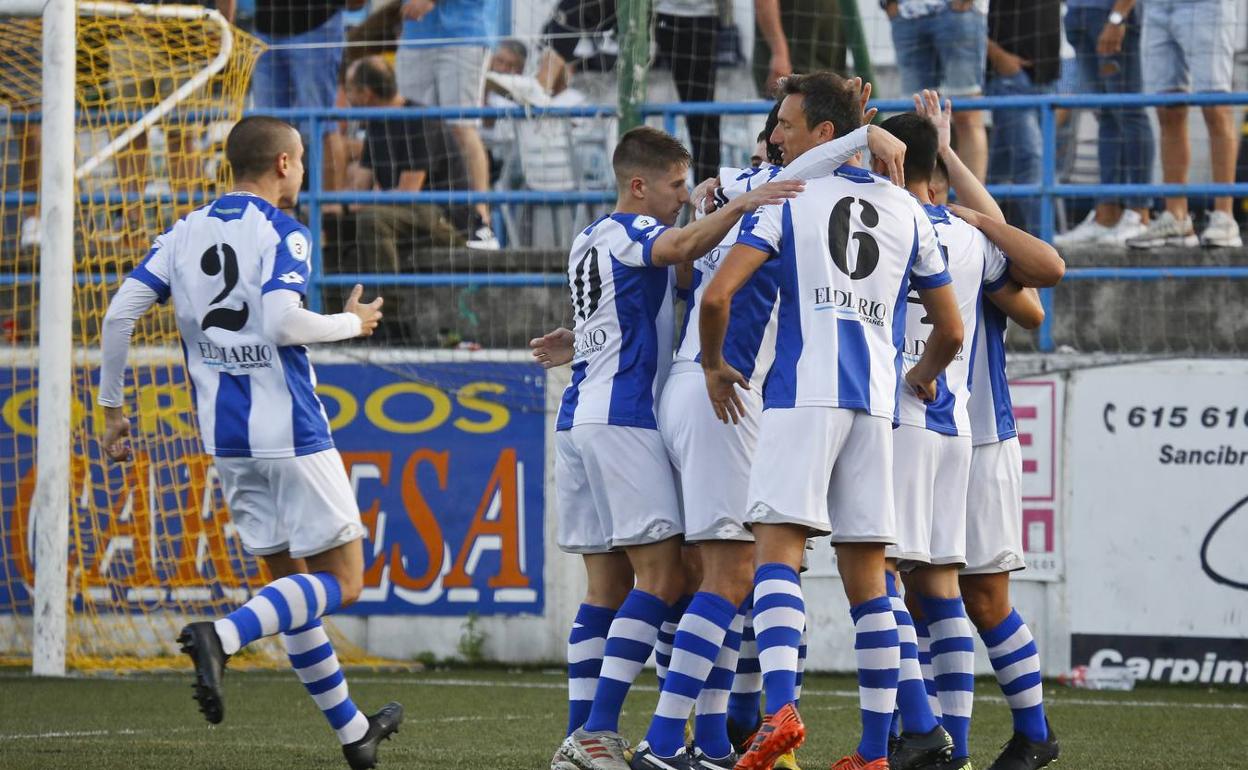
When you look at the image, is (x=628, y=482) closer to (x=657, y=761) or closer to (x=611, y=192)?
(x=657, y=761)

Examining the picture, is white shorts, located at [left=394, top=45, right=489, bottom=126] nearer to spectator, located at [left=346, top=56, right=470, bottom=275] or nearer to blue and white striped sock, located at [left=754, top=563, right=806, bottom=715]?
spectator, located at [left=346, top=56, right=470, bottom=275]

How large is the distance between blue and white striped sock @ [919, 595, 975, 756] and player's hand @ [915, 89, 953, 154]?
1.57 meters

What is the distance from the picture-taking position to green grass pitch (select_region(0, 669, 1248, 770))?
241 inches

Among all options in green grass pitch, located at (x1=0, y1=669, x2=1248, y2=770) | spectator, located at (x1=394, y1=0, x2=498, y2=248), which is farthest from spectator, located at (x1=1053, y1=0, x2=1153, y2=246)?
spectator, located at (x1=394, y1=0, x2=498, y2=248)

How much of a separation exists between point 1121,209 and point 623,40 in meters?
3.25

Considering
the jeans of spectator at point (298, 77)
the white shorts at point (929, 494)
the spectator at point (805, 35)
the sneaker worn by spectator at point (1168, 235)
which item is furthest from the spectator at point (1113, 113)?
the jeans of spectator at point (298, 77)

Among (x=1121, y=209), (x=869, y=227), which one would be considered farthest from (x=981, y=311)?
(x=1121, y=209)

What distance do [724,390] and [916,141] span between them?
47.4 inches

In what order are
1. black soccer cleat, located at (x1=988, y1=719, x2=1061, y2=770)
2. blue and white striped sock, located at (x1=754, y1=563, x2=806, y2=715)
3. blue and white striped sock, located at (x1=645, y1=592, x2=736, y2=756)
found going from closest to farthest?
blue and white striped sock, located at (x1=754, y1=563, x2=806, y2=715) < blue and white striped sock, located at (x1=645, y1=592, x2=736, y2=756) < black soccer cleat, located at (x1=988, y1=719, x2=1061, y2=770)

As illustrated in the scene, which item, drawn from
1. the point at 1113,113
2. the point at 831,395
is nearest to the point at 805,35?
the point at 1113,113

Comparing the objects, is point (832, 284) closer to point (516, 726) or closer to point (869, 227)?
point (869, 227)

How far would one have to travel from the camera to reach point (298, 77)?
11156 mm

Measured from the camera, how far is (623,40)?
988 cm

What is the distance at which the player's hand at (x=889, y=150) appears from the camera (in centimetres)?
534
